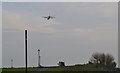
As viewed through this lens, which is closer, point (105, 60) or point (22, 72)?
point (22, 72)

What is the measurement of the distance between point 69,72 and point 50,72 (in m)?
2.64

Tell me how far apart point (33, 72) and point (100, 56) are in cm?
2777

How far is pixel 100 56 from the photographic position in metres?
73.1

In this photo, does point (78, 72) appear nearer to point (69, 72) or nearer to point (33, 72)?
point (69, 72)

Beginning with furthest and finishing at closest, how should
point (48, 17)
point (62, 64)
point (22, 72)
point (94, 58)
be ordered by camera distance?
1. point (94, 58)
2. point (62, 64)
3. point (22, 72)
4. point (48, 17)

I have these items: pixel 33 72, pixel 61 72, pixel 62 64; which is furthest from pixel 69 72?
pixel 62 64

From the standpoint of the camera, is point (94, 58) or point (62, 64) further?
point (94, 58)

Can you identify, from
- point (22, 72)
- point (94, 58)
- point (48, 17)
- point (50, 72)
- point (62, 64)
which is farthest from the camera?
point (94, 58)

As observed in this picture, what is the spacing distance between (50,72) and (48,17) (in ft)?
55.8

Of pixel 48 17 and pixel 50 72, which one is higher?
pixel 48 17

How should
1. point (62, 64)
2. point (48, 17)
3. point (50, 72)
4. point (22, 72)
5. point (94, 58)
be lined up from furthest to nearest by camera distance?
point (94, 58) < point (62, 64) < point (50, 72) < point (22, 72) < point (48, 17)

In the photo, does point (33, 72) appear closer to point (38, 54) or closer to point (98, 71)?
point (38, 54)

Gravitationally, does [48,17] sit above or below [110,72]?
above

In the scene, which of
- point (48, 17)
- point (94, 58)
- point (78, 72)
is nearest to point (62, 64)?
point (94, 58)
